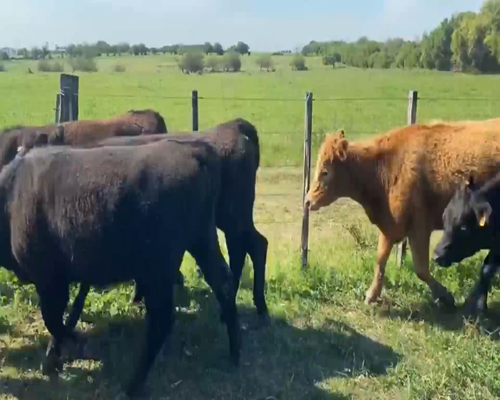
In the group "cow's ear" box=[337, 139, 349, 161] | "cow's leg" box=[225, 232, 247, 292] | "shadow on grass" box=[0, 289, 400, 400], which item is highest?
"cow's ear" box=[337, 139, 349, 161]

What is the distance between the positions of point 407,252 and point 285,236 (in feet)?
7.26

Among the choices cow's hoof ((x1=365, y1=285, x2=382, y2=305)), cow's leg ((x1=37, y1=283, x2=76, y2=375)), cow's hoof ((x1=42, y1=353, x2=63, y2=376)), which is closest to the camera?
cow's leg ((x1=37, y1=283, x2=76, y2=375))

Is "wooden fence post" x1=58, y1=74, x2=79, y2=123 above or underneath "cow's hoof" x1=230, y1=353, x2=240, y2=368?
above

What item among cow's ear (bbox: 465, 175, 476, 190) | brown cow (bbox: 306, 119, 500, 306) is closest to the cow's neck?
brown cow (bbox: 306, 119, 500, 306)

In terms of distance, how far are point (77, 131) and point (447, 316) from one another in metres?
4.25

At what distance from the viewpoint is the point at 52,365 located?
529 centimetres

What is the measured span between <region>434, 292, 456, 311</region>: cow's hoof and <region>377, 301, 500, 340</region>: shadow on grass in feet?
0.08

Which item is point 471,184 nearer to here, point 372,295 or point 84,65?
point 372,295

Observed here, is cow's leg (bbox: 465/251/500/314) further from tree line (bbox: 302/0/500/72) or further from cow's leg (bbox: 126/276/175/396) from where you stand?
tree line (bbox: 302/0/500/72)

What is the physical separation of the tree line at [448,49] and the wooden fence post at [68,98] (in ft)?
208

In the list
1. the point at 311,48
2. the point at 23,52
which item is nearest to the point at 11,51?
the point at 23,52

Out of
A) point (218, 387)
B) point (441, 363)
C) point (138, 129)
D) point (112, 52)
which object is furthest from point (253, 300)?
point (112, 52)

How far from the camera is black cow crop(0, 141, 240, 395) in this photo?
491 centimetres

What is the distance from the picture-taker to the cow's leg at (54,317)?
5.17 metres
